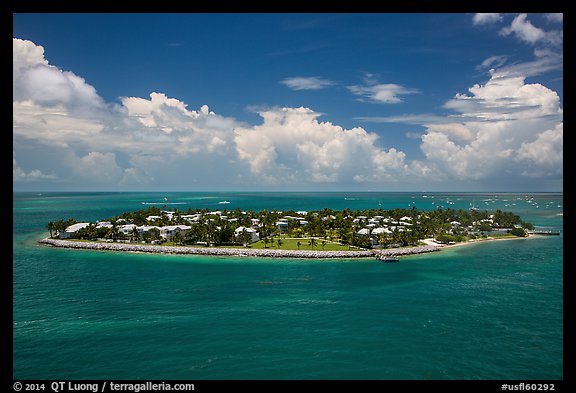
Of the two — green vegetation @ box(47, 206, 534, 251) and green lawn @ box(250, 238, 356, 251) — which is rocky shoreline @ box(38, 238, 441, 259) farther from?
green vegetation @ box(47, 206, 534, 251)

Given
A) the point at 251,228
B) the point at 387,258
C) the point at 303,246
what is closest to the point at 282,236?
the point at 251,228

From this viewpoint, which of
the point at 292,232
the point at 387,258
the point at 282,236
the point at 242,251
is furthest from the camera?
the point at 292,232

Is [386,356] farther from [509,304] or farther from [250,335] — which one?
[509,304]

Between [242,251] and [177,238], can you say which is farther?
[177,238]

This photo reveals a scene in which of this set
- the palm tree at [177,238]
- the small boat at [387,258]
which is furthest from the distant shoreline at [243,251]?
the palm tree at [177,238]

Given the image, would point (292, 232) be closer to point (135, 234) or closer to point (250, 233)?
point (250, 233)
